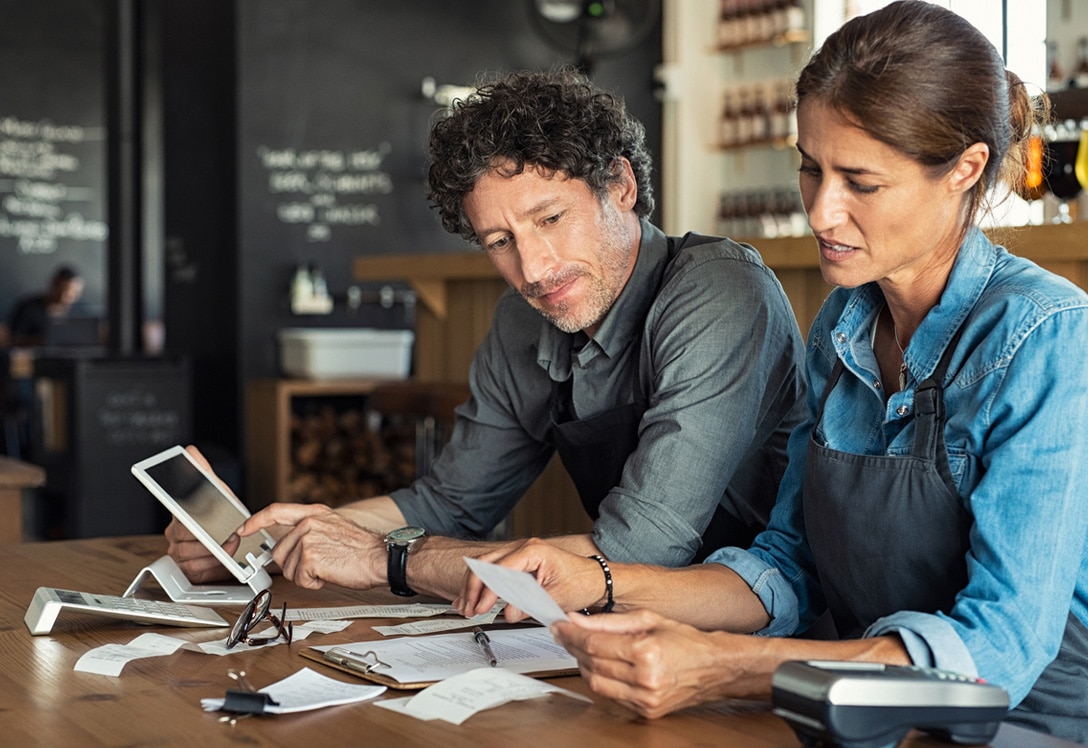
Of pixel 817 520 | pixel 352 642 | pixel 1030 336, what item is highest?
pixel 1030 336

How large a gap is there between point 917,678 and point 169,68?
6282 mm

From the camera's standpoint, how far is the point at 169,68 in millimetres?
6715

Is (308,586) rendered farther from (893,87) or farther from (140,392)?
(140,392)

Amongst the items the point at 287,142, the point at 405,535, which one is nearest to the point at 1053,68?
the point at 287,142

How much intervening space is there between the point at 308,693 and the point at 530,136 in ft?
3.11

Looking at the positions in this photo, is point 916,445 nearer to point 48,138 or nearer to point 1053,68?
point 1053,68

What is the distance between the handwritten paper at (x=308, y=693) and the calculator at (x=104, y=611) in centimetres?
33

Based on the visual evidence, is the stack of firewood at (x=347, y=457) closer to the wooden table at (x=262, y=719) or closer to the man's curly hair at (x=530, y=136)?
the man's curly hair at (x=530, y=136)

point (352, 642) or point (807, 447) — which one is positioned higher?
point (807, 447)

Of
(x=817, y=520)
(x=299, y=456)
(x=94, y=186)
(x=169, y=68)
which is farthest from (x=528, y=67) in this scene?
(x=817, y=520)

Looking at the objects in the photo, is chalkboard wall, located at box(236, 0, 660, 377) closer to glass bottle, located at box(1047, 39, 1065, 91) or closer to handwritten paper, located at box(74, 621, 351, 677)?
glass bottle, located at box(1047, 39, 1065, 91)

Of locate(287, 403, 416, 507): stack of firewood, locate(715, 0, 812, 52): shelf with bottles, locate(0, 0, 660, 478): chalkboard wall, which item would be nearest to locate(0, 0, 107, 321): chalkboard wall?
locate(0, 0, 660, 478): chalkboard wall

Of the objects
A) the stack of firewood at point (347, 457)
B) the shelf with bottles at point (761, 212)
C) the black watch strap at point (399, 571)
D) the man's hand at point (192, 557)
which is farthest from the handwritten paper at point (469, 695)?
the shelf with bottles at point (761, 212)

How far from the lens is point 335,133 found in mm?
6234
